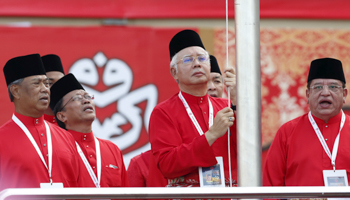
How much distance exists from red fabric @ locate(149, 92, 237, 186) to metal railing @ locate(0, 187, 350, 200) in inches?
49.2

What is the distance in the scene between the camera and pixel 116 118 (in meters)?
6.56

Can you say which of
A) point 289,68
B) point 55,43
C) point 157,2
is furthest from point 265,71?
point 55,43

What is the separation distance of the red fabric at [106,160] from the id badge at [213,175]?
1.08 m

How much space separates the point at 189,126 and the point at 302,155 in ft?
2.99

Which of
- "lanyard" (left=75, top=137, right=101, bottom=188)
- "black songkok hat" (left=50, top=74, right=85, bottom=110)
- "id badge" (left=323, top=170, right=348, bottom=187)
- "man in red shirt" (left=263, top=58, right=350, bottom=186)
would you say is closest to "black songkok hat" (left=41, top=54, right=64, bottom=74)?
"black songkok hat" (left=50, top=74, right=85, bottom=110)

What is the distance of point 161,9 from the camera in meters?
6.76

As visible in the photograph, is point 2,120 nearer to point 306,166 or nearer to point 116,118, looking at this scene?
point 116,118

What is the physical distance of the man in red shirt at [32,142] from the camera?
11.5 ft

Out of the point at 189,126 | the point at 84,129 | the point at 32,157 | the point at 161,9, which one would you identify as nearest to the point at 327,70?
the point at 189,126

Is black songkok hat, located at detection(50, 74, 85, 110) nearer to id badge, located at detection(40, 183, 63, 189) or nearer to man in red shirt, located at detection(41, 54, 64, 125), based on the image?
man in red shirt, located at detection(41, 54, 64, 125)

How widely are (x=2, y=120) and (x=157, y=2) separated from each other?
2327 millimetres

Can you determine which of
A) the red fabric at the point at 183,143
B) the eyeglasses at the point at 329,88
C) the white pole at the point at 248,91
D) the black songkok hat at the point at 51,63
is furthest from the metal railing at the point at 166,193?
the black songkok hat at the point at 51,63

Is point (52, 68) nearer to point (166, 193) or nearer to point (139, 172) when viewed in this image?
point (139, 172)

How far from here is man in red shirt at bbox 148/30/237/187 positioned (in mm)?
3303
